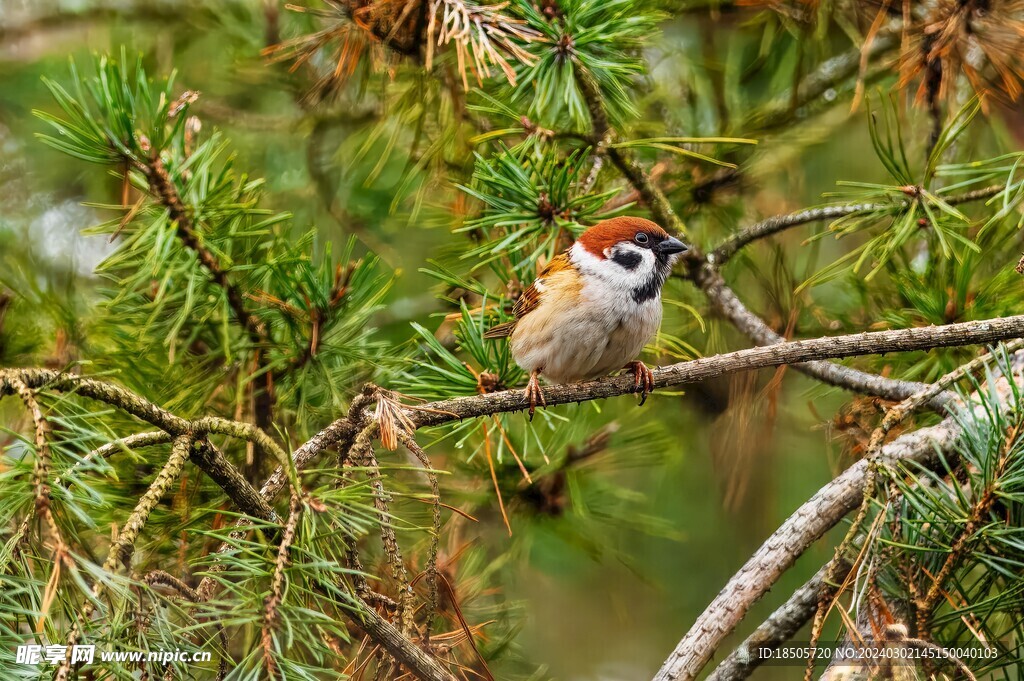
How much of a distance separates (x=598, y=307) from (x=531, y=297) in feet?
0.54

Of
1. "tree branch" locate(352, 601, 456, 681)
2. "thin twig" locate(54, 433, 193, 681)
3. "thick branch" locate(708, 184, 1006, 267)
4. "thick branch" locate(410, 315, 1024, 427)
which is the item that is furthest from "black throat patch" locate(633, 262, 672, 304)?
"thin twig" locate(54, 433, 193, 681)

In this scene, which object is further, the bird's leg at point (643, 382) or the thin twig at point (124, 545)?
the bird's leg at point (643, 382)

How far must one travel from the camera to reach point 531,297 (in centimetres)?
198

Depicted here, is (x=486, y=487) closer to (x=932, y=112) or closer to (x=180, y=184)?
(x=180, y=184)

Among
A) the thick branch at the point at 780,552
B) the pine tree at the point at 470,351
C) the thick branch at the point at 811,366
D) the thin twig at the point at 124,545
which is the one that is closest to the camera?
the thin twig at the point at 124,545

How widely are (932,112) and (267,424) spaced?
158 cm

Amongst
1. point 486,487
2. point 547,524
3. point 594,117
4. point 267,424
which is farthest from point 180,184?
point 547,524

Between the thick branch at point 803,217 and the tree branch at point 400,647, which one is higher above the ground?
the thick branch at point 803,217

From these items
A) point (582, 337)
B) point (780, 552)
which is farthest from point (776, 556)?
point (582, 337)

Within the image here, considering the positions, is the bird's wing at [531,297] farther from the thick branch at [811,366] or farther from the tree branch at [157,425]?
the tree branch at [157,425]

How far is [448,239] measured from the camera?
2680 millimetres

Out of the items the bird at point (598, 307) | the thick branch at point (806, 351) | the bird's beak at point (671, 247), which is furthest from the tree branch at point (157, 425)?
the bird's beak at point (671, 247)

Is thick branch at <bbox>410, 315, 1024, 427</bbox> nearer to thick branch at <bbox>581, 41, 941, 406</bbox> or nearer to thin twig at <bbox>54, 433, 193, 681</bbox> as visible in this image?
thick branch at <bbox>581, 41, 941, 406</bbox>

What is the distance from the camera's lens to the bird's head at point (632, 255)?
193cm
